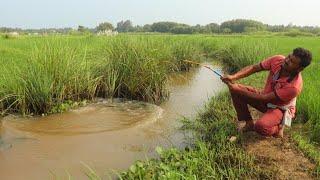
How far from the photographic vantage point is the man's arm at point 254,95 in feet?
14.8

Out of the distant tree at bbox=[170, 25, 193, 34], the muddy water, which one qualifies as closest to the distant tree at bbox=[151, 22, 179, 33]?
the distant tree at bbox=[170, 25, 193, 34]

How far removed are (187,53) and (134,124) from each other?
6.43m

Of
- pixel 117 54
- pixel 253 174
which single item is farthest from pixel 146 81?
pixel 253 174

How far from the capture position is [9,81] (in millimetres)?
6238

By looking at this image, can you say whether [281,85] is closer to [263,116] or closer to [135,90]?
[263,116]

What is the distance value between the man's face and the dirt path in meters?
0.79

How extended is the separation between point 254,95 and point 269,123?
35 cm

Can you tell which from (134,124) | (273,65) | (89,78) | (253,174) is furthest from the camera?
(89,78)

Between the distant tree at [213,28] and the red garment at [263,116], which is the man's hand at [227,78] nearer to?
the red garment at [263,116]

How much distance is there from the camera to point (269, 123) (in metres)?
4.46

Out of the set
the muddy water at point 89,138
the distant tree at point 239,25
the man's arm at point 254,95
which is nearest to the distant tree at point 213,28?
the distant tree at point 239,25

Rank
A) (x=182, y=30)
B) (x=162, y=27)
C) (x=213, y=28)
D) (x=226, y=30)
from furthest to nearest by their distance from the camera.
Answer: (x=162, y=27), (x=213, y=28), (x=226, y=30), (x=182, y=30)

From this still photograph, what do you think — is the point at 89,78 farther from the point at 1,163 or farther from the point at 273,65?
the point at 273,65

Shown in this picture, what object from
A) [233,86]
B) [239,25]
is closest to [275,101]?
[233,86]
